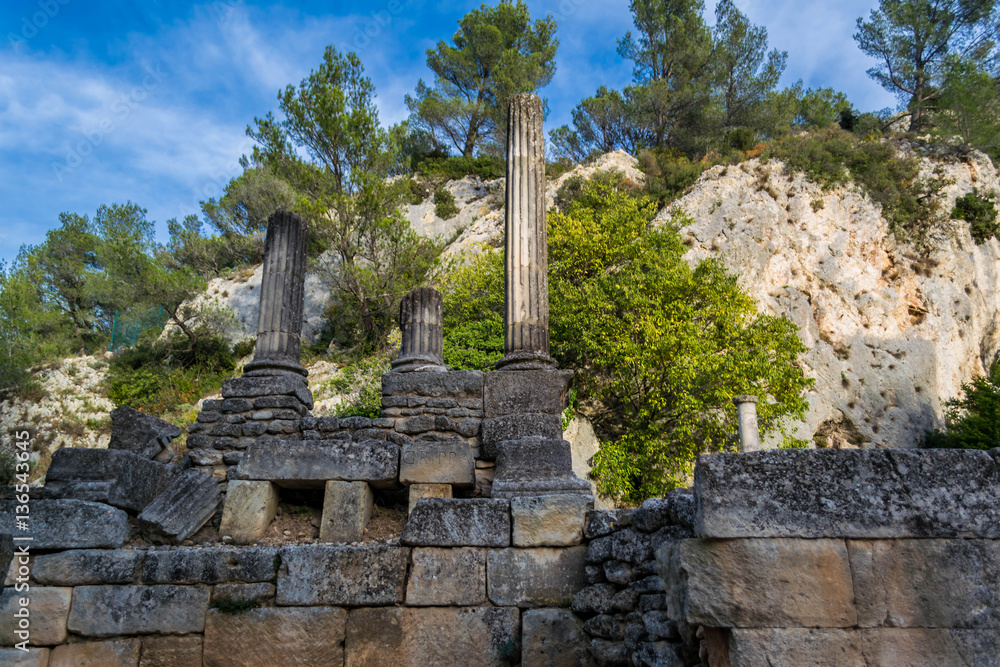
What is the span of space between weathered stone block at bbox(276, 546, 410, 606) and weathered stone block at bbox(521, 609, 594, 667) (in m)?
1.01

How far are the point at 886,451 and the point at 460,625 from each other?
3.12m

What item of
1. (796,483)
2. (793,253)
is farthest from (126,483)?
(793,253)

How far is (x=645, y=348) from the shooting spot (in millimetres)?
13250

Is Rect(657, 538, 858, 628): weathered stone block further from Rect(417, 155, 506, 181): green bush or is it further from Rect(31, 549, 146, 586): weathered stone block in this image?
Rect(417, 155, 506, 181): green bush

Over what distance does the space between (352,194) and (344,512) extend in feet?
56.7

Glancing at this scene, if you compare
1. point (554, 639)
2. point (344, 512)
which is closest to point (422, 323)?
point (344, 512)

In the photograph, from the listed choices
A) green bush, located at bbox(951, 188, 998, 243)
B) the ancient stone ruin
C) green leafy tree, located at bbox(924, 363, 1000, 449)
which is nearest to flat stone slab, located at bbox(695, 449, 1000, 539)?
the ancient stone ruin

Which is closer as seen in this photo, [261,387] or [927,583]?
[927,583]

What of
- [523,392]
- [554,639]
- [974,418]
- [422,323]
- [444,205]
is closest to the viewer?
[554,639]

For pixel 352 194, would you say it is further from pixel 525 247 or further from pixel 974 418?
pixel 974 418

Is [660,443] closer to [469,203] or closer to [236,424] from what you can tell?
[236,424]

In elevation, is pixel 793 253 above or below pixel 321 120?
below

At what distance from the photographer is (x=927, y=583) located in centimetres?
300

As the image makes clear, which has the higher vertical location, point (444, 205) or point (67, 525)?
point (444, 205)
